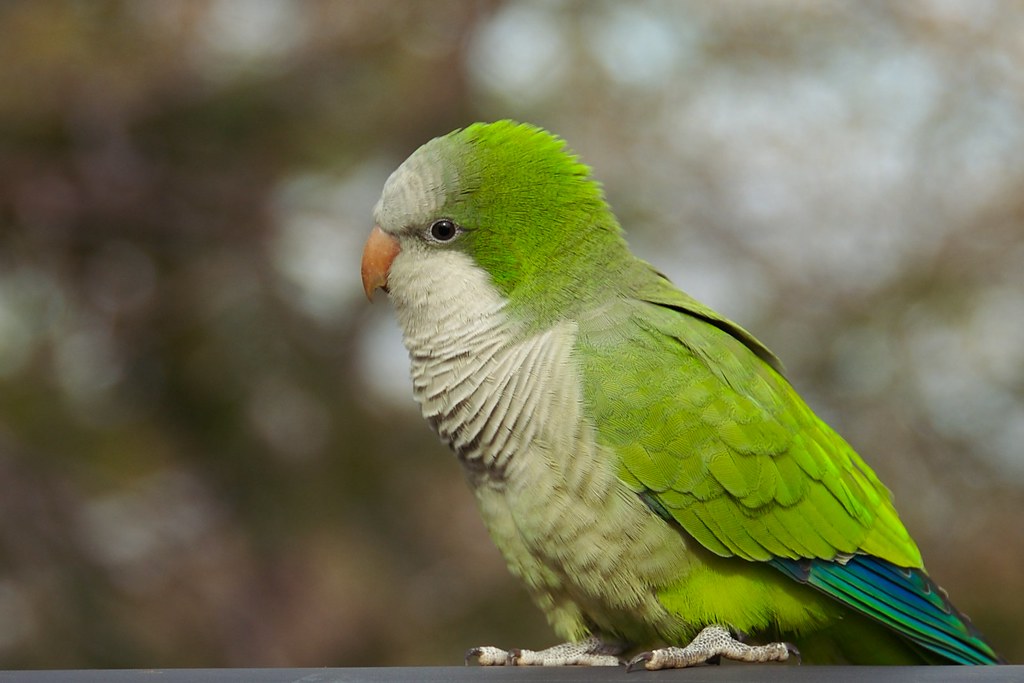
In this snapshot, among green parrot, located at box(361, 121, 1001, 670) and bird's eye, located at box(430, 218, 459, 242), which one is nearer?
green parrot, located at box(361, 121, 1001, 670)

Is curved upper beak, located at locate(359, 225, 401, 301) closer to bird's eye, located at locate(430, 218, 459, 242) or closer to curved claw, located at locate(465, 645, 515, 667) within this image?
bird's eye, located at locate(430, 218, 459, 242)

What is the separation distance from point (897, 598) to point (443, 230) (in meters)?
1.43

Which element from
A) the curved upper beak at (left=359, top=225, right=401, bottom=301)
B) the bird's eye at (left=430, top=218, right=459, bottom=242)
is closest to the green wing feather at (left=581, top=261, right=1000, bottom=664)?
the bird's eye at (left=430, top=218, right=459, bottom=242)

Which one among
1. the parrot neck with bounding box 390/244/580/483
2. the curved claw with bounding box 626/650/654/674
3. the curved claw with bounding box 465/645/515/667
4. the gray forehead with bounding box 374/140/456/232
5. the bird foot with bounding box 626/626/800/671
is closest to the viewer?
the curved claw with bounding box 626/650/654/674

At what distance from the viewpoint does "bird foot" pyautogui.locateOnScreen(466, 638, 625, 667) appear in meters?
2.57

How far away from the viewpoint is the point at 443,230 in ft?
8.93

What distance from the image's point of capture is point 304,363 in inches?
237

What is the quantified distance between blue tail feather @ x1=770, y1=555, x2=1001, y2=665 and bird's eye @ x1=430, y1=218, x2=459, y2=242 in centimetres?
111

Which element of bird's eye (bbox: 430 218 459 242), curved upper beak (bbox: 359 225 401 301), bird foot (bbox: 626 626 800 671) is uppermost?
bird's eye (bbox: 430 218 459 242)

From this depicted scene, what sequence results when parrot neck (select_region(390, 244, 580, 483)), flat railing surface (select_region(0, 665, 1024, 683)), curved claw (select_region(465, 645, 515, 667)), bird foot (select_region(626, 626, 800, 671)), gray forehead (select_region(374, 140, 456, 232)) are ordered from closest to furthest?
flat railing surface (select_region(0, 665, 1024, 683)), bird foot (select_region(626, 626, 800, 671)), parrot neck (select_region(390, 244, 580, 483)), curved claw (select_region(465, 645, 515, 667)), gray forehead (select_region(374, 140, 456, 232))

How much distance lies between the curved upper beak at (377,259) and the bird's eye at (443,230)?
0.35 ft

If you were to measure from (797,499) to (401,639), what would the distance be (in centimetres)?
400

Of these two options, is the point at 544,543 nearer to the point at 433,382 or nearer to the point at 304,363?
the point at 433,382

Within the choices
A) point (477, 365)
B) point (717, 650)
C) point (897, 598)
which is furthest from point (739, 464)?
point (477, 365)
